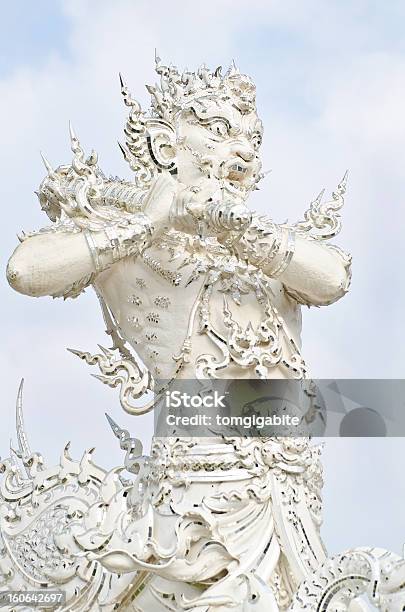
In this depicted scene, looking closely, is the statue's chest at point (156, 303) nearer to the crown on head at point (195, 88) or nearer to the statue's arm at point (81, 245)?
the statue's arm at point (81, 245)

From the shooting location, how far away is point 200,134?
4.88 meters

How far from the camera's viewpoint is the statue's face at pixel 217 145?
190 inches

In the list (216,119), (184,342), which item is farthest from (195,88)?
(184,342)

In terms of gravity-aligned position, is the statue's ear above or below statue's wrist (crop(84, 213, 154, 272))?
above

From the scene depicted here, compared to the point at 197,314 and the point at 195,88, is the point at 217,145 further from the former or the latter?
the point at 197,314

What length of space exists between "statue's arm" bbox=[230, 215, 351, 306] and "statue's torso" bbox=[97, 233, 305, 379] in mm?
171

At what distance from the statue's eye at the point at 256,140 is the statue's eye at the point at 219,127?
137 mm

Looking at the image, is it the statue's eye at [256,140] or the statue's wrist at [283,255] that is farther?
the statue's eye at [256,140]

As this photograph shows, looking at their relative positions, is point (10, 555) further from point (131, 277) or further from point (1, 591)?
point (131, 277)

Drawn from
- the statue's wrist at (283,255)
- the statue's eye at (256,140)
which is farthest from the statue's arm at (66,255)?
the statue's eye at (256,140)

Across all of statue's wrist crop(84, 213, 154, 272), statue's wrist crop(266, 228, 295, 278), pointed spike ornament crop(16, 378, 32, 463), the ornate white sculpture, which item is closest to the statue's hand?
the ornate white sculpture

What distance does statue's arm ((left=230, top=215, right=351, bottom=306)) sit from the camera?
4.65m

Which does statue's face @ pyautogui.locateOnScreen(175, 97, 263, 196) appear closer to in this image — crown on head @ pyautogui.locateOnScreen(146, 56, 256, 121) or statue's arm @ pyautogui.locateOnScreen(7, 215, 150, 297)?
crown on head @ pyautogui.locateOnScreen(146, 56, 256, 121)

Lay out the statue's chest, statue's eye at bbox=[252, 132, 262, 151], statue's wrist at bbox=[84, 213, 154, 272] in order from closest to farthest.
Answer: statue's wrist at bbox=[84, 213, 154, 272] < the statue's chest < statue's eye at bbox=[252, 132, 262, 151]
